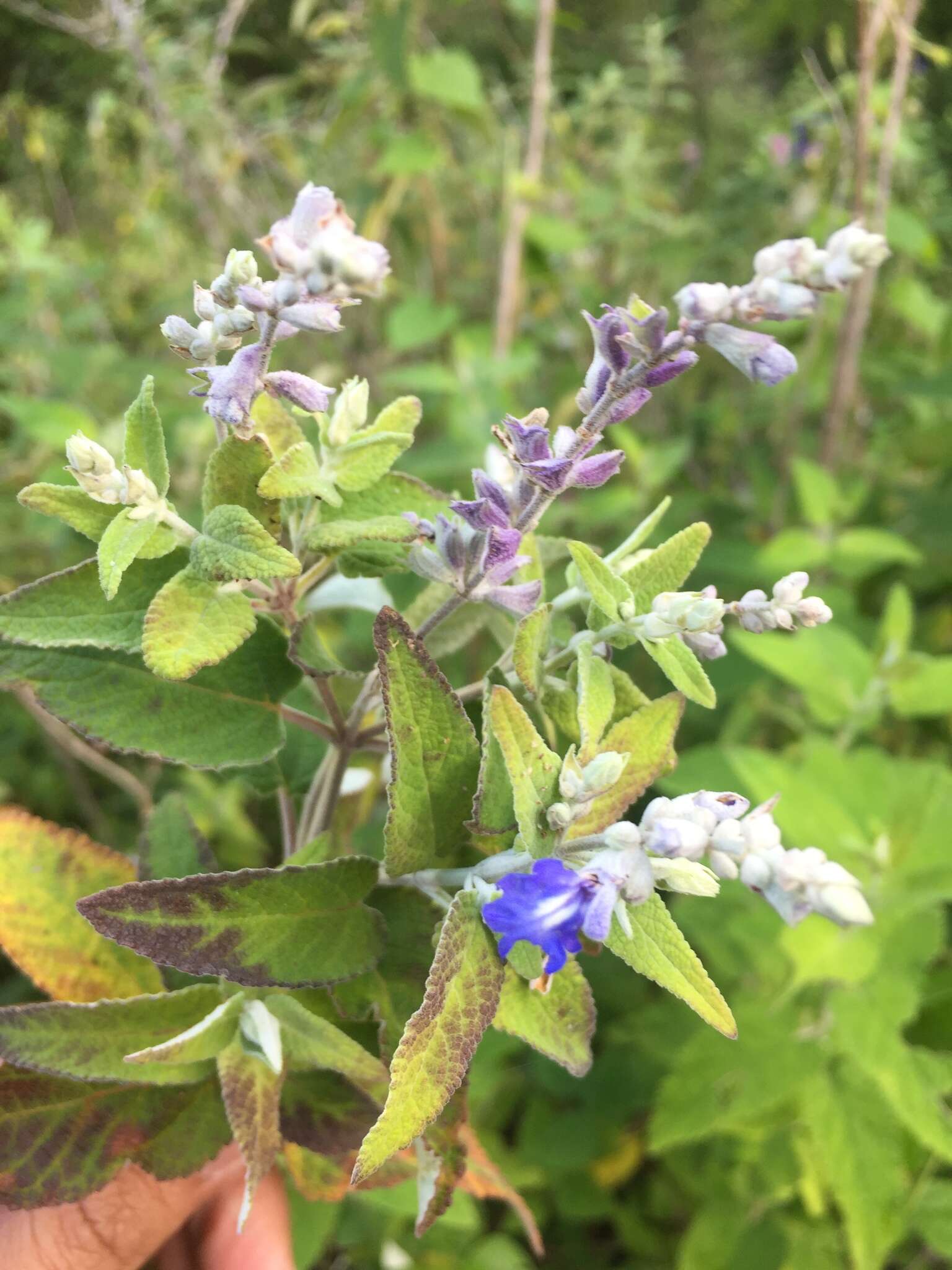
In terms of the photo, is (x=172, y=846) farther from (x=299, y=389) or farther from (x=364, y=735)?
(x=299, y=389)

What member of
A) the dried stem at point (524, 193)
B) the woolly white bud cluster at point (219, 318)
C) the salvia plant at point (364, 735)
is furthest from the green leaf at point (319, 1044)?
the dried stem at point (524, 193)

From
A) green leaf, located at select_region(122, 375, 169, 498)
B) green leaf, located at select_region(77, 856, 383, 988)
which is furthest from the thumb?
green leaf, located at select_region(122, 375, 169, 498)

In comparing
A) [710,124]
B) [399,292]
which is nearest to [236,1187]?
[399,292]

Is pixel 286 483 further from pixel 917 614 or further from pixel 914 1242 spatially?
pixel 917 614

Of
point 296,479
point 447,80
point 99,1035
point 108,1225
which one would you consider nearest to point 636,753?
point 296,479

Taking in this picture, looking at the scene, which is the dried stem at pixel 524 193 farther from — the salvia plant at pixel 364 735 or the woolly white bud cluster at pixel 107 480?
the woolly white bud cluster at pixel 107 480

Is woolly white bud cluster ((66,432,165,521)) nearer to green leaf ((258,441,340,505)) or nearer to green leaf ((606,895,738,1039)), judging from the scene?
green leaf ((258,441,340,505))
